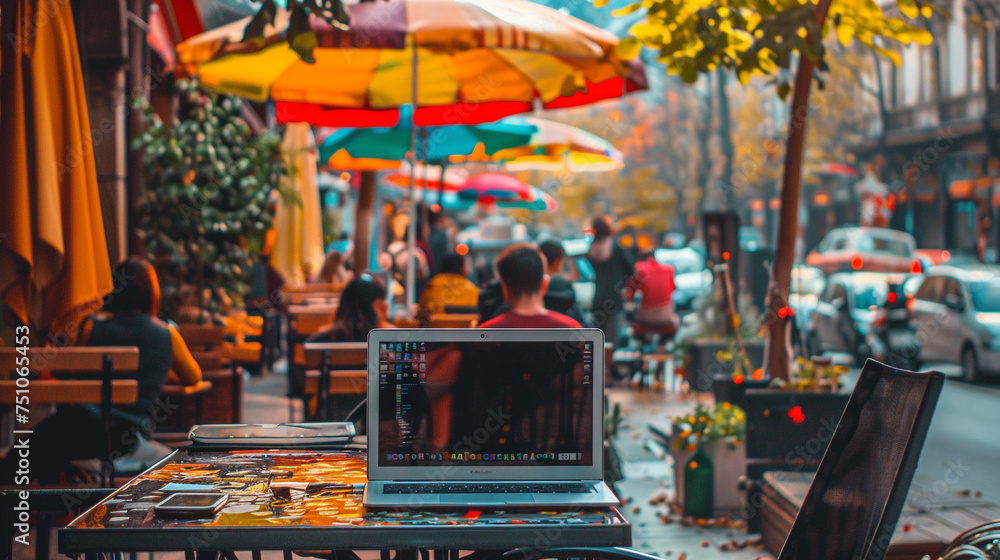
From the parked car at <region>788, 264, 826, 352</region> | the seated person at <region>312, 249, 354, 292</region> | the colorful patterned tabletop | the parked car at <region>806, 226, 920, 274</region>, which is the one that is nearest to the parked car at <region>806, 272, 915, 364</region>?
the parked car at <region>788, 264, 826, 352</region>

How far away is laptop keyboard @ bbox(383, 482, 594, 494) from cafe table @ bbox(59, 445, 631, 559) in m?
0.12

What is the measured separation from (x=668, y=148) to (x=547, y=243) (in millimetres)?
38895

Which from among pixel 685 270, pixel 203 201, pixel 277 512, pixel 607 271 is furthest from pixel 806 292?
pixel 277 512

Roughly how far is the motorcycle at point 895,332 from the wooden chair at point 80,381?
1047 centimetres

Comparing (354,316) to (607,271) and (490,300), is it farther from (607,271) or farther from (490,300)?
(607,271)

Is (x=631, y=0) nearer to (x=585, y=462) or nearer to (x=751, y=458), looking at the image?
(x=751, y=458)

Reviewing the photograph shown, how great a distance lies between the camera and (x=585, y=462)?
265 cm

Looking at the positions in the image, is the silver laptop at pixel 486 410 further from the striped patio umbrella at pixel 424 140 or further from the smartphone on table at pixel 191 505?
the striped patio umbrella at pixel 424 140

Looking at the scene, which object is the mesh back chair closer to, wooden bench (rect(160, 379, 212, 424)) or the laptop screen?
the laptop screen

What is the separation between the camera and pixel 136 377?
4.80 meters

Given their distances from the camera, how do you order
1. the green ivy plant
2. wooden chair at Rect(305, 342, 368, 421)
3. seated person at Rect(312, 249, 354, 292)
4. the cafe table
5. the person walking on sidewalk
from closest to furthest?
the cafe table
wooden chair at Rect(305, 342, 368, 421)
the green ivy plant
the person walking on sidewalk
seated person at Rect(312, 249, 354, 292)

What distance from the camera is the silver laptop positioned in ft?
8.61

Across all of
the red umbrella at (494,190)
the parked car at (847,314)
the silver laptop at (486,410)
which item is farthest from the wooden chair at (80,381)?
the red umbrella at (494,190)

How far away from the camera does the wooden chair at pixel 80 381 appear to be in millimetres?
4496
